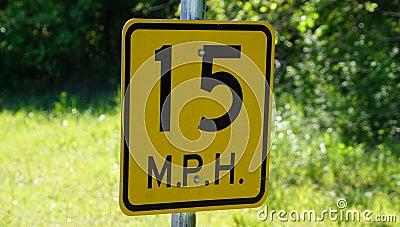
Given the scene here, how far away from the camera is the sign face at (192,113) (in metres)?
2.42

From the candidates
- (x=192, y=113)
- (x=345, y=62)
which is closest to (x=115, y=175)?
(x=345, y=62)

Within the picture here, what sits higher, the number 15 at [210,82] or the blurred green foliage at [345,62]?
the number 15 at [210,82]

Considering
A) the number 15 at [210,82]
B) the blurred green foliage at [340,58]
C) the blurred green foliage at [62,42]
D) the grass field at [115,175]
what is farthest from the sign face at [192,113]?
the blurred green foliage at [62,42]

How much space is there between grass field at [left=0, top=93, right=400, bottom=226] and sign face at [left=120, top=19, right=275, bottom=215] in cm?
222

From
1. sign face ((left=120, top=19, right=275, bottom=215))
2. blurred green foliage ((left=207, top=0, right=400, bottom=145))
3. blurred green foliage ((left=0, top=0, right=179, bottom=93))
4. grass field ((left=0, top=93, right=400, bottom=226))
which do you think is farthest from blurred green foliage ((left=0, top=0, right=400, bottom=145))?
sign face ((left=120, top=19, right=275, bottom=215))

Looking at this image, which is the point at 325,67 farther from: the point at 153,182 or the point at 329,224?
the point at 153,182

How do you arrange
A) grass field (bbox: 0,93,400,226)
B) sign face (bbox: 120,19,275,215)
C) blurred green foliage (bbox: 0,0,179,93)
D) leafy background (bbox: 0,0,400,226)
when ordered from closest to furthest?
sign face (bbox: 120,19,275,215), grass field (bbox: 0,93,400,226), leafy background (bbox: 0,0,400,226), blurred green foliage (bbox: 0,0,179,93)

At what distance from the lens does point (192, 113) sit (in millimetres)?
2488

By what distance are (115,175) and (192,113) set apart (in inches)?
145

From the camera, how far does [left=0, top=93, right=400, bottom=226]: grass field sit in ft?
16.6

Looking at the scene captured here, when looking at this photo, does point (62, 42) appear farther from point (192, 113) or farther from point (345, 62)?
point (192, 113)

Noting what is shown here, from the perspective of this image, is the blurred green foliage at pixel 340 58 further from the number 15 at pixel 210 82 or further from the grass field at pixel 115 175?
the number 15 at pixel 210 82

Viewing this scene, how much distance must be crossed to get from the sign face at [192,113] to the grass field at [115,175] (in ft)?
7.28

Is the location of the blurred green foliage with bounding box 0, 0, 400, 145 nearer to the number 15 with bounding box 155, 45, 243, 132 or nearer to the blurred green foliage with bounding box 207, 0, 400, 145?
the blurred green foliage with bounding box 207, 0, 400, 145
